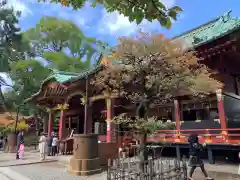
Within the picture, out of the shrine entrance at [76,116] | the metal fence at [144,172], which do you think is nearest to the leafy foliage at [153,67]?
the metal fence at [144,172]

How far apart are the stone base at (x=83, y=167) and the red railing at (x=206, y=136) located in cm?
304

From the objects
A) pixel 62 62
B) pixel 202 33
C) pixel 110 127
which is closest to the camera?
pixel 110 127

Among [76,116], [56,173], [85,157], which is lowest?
[56,173]

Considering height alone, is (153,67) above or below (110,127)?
above

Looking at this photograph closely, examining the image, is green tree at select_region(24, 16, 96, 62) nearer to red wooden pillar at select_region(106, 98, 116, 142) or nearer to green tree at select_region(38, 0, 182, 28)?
red wooden pillar at select_region(106, 98, 116, 142)

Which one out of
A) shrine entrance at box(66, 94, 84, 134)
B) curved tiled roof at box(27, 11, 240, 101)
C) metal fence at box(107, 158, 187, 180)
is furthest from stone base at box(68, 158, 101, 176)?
shrine entrance at box(66, 94, 84, 134)

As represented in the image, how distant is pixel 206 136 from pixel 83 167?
6203 mm

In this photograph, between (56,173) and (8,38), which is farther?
(8,38)

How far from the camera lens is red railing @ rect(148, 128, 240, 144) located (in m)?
9.88

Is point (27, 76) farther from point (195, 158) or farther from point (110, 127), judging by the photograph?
point (195, 158)

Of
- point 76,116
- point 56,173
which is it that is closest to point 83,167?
point 56,173

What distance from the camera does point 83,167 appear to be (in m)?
9.02

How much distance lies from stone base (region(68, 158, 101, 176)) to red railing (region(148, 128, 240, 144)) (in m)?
3.04

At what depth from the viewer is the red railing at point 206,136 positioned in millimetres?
9875
